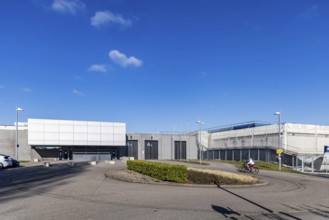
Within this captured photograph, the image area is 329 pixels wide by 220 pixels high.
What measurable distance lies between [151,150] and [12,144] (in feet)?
92.3

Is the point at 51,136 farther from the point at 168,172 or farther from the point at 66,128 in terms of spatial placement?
the point at 168,172

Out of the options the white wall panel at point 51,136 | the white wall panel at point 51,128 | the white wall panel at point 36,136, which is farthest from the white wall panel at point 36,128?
the white wall panel at point 51,136

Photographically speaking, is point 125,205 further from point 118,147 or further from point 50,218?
point 118,147

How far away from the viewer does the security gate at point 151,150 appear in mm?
79438

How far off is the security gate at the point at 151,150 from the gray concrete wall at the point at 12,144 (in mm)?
24356

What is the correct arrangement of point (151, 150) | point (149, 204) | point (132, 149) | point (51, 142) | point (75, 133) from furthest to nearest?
point (151, 150), point (132, 149), point (75, 133), point (51, 142), point (149, 204)

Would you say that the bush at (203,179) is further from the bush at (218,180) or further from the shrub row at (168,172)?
the shrub row at (168,172)

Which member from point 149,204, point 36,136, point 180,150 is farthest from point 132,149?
point 149,204

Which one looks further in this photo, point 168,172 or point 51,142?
point 51,142

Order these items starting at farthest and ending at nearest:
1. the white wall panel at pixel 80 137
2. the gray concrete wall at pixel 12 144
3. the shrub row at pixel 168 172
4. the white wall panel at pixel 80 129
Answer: the white wall panel at pixel 80 129 < the white wall panel at pixel 80 137 < the gray concrete wall at pixel 12 144 < the shrub row at pixel 168 172

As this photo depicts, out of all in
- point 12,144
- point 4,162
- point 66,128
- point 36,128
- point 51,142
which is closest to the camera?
point 4,162

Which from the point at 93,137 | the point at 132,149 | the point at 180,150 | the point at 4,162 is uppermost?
the point at 93,137

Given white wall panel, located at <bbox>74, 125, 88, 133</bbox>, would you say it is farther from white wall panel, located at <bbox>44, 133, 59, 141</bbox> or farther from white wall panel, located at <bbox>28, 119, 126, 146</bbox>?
white wall panel, located at <bbox>44, 133, 59, 141</bbox>

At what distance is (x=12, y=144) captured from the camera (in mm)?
64125
